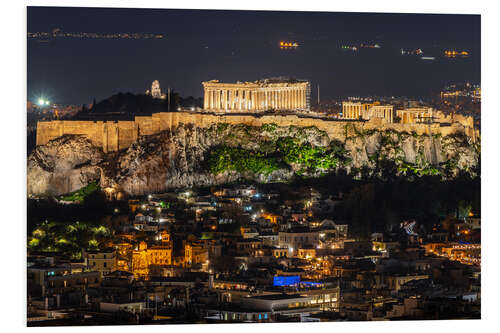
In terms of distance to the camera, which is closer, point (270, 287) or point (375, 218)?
point (270, 287)

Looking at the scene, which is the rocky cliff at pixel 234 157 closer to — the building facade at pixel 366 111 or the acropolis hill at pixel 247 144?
the acropolis hill at pixel 247 144

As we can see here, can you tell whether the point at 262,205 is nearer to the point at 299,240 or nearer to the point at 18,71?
the point at 299,240

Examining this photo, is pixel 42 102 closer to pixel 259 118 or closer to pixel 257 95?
→ pixel 257 95

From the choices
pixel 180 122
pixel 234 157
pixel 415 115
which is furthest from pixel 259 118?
pixel 415 115

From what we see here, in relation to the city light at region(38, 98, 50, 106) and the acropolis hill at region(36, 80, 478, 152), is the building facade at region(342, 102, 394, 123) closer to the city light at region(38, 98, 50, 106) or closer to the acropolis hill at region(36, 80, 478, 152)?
the acropolis hill at region(36, 80, 478, 152)

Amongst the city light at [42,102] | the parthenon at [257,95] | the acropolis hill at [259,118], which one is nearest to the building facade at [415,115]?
the acropolis hill at [259,118]

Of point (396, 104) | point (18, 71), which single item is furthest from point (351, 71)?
point (18, 71)
